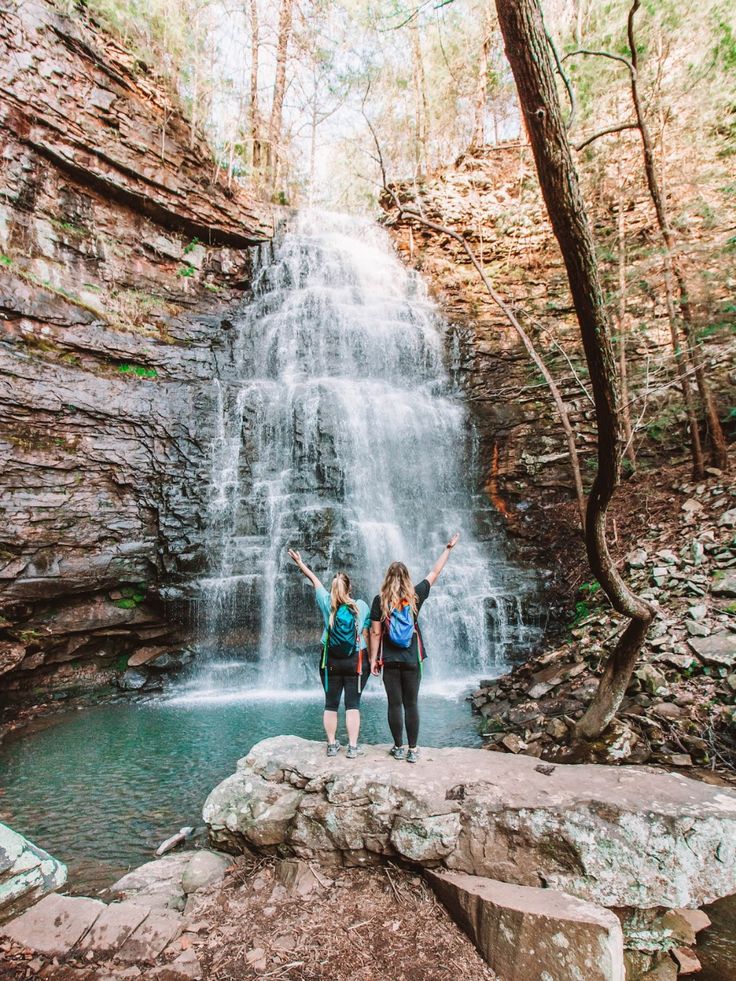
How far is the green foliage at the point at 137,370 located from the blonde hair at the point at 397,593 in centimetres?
800

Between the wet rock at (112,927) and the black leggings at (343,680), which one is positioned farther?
the black leggings at (343,680)

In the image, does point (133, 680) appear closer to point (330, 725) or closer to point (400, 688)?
point (330, 725)

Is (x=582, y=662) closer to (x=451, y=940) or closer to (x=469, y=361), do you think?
(x=451, y=940)

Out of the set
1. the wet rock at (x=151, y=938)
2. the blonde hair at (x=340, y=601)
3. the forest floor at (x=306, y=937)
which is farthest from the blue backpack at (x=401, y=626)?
the wet rock at (x=151, y=938)

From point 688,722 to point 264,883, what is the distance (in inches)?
149

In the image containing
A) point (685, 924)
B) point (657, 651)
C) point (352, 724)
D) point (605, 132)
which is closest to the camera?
point (685, 924)

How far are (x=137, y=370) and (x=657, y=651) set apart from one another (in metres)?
9.76

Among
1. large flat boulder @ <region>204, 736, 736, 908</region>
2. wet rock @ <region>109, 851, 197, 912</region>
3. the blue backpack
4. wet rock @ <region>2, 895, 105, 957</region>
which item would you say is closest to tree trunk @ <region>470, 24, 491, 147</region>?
the blue backpack

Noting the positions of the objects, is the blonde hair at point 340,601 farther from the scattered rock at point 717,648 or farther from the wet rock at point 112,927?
the scattered rock at point 717,648

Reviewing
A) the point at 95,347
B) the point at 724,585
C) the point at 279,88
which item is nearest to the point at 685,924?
the point at 724,585

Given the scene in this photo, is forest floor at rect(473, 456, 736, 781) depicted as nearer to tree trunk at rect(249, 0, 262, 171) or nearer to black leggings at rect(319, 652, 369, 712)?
black leggings at rect(319, 652, 369, 712)

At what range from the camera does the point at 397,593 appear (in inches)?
154

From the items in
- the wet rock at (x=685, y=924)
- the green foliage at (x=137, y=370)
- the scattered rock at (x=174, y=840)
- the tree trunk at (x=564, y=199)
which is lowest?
the scattered rock at (x=174, y=840)

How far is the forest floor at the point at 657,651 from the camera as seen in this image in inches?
172
